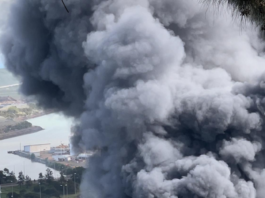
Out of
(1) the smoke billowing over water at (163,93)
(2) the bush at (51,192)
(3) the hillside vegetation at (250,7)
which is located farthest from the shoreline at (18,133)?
(3) the hillside vegetation at (250,7)

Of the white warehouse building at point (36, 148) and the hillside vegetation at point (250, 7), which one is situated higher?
the white warehouse building at point (36, 148)

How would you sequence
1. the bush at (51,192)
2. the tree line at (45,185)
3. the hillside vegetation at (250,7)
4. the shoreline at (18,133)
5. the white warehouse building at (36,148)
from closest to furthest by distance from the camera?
the hillside vegetation at (250,7)
the bush at (51,192)
the tree line at (45,185)
the white warehouse building at (36,148)
the shoreline at (18,133)

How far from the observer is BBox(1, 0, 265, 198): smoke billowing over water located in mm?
19391

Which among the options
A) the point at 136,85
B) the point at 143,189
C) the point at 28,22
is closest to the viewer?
the point at 143,189

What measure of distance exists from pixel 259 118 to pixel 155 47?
173 inches

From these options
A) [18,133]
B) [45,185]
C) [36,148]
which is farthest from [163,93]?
[18,133]

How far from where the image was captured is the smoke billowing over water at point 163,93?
19391mm

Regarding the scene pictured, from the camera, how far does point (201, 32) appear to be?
2228 cm

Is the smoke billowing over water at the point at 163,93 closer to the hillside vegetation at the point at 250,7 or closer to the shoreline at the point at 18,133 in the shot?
the hillside vegetation at the point at 250,7

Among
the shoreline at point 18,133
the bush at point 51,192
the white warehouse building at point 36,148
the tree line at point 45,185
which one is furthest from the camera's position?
the shoreline at point 18,133

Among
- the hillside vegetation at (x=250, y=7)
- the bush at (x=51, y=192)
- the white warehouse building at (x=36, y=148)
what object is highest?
the white warehouse building at (x=36, y=148)

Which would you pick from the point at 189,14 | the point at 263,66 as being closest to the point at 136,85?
the point at 189,14

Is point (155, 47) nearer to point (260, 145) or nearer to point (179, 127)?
point (179, 127)

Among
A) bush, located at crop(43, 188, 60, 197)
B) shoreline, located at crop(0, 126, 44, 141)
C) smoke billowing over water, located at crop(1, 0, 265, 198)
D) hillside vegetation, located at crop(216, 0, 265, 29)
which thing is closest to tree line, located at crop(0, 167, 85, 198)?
bush, located at crop(43, 188, 60, 197)
